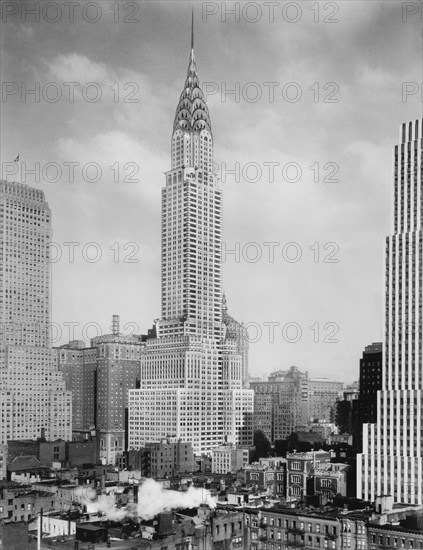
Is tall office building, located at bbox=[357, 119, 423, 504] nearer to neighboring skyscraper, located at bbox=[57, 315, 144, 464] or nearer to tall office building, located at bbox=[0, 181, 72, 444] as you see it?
tall office building, located at bbox=[0, 181, 72, 444]

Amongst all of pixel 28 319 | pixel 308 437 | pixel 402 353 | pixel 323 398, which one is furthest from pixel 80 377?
pixel 402 353

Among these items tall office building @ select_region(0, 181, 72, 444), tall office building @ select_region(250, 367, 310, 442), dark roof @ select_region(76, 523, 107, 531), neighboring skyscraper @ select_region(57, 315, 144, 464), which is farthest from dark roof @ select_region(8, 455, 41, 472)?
tall office building @ select_region(250, 367, 310, 442)

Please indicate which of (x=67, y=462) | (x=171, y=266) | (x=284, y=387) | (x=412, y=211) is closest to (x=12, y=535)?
(x=412, y=211)

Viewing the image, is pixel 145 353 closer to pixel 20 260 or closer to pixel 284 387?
pixel 20 260

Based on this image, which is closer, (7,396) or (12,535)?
(12,535)

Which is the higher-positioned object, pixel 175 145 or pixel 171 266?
pixel 175 145

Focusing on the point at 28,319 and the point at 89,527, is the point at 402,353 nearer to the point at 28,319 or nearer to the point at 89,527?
the point at 89,527
